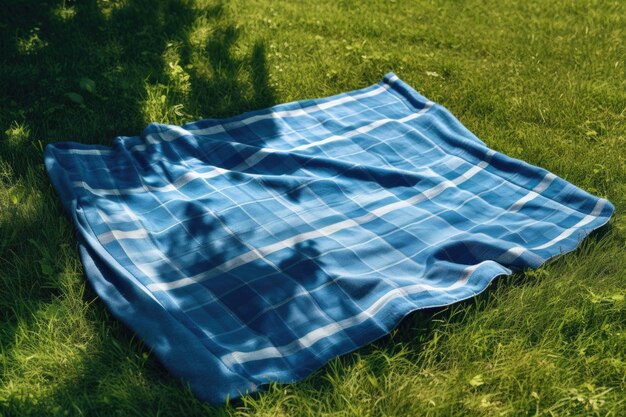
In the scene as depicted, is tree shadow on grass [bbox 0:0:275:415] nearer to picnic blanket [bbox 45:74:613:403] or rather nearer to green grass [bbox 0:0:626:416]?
green grass [bbox 0:0:626:416]

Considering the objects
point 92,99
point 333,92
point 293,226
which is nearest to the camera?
point 293,226

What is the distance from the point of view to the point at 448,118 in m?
4.72

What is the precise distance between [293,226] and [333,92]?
6.30 feet

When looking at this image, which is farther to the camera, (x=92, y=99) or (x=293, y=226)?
(x=92, y=99)

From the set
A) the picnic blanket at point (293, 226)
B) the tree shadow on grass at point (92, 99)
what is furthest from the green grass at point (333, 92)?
the picnic blanket at point (293, 226)

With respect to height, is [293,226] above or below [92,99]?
below

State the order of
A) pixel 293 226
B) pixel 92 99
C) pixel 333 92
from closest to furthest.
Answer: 1. pixel 293 226
2. pixel 92 99
3. pixel 333 92

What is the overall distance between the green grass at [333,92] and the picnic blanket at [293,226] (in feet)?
0.38

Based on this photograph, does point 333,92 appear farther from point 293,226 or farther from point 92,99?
point 293,226

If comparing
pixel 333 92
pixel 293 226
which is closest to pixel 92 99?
pixel 333 92

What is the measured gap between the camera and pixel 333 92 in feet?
17.2

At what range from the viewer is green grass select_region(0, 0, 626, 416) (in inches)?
106

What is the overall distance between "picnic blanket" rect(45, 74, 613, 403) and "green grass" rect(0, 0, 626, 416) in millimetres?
117

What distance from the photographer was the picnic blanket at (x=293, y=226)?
2925mm
